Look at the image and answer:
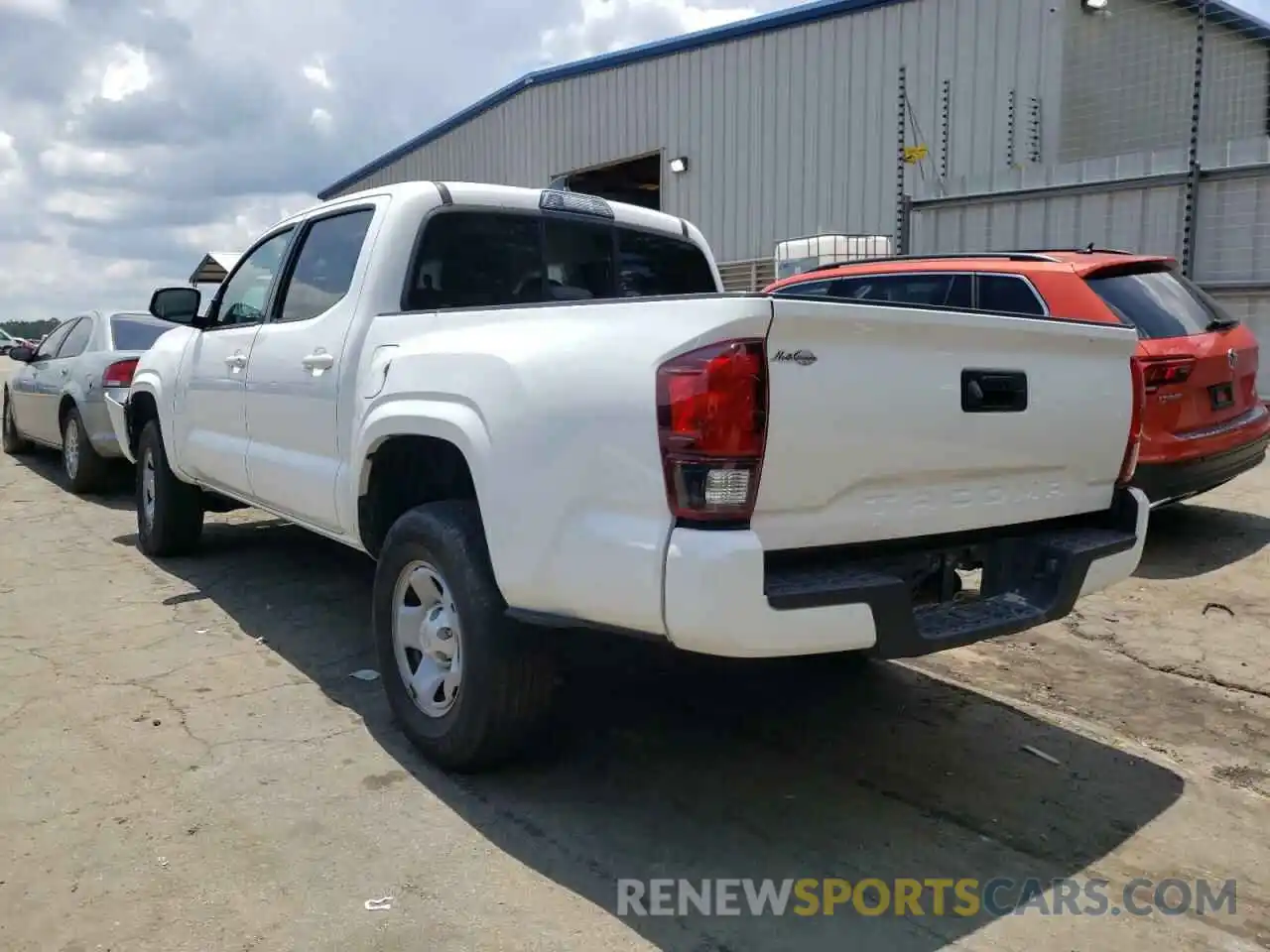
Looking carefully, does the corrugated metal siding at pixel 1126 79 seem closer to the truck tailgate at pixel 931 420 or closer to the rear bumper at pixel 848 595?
the truck tailgate at pixel 931 420

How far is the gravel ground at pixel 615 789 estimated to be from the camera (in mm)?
2678

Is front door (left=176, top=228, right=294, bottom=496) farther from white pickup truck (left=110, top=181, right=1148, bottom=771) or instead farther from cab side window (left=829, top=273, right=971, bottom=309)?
cab side window (left=829, top=273, right=971, bottom=309)

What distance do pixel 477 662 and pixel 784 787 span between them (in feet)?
3.61

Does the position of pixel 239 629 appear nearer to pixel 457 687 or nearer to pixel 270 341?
pixel 270 341

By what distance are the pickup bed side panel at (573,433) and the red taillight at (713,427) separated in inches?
1.5

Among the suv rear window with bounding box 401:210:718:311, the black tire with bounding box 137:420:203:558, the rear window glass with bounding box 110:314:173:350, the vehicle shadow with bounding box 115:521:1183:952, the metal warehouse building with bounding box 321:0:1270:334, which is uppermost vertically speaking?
the metal warehouse building with bounding box 321:0:1270:334

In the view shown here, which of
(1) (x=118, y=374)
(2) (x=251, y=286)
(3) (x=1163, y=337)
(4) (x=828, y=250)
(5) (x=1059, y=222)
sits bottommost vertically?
(1) (x=118, y=374)

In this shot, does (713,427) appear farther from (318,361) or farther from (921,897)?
(318,361)

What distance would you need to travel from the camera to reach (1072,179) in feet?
33.2

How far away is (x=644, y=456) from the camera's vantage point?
2.63 meters

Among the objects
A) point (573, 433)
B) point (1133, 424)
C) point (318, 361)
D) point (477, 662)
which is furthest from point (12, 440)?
point (1133, 424)

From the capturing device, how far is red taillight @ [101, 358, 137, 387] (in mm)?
8188

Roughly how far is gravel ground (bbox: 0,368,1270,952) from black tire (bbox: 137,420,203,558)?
965mm

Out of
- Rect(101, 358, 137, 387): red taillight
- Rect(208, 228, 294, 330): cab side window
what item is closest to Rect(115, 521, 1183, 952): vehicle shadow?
Rect(208, 228, 294, 330): cab side window
